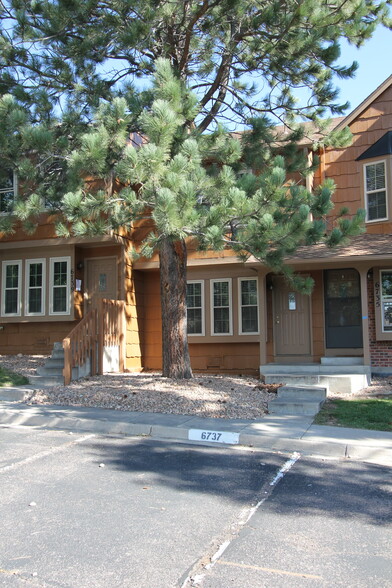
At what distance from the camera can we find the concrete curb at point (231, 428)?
644 centimetres

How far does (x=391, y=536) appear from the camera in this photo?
13.2 feet

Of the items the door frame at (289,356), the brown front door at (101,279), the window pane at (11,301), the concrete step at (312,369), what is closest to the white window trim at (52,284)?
the brown front door at (101,279)

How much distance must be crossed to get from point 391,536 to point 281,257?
5701 mm

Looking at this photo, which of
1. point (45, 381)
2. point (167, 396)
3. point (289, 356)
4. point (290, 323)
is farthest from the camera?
point (290, 323)

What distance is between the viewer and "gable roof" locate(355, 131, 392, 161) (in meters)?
12.8

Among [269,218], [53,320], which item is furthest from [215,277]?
[269,218]

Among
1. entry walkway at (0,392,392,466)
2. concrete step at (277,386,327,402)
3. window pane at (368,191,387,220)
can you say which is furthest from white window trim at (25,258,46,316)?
window pane at (368,191,387,220)

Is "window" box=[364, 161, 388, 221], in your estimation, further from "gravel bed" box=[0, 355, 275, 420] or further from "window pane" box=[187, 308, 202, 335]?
"gravel bed" box=[0, 355, 275, 420]

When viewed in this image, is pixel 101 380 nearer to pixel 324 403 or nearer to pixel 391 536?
pixel 324 403

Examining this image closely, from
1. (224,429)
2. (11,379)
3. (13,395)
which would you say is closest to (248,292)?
(11,379)

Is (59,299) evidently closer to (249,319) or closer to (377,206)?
(249,319)

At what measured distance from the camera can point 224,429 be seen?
7.32 m

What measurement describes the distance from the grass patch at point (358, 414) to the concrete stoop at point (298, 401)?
16cm

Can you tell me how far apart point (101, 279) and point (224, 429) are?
8.10 metres
